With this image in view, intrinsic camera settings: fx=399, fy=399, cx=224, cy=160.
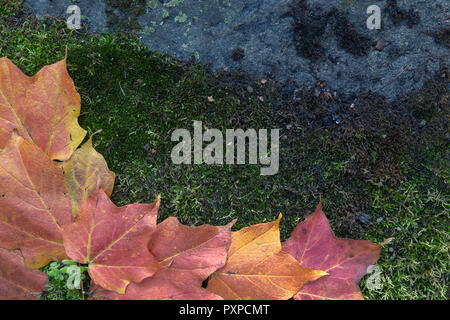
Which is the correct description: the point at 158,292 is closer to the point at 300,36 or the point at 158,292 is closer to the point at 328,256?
the point at 328,256

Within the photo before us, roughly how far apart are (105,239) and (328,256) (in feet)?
2.73

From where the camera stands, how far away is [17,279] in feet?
4.67

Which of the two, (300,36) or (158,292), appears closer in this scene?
(158,292)

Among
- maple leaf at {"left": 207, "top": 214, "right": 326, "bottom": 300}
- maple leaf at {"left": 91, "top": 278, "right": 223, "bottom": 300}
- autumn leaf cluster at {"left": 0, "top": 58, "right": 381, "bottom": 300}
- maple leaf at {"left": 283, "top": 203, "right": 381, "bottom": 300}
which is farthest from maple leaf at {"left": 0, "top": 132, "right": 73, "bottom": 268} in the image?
maple leaf at {"left": 283, "top": 203, "right": 381, "bottom": 300}

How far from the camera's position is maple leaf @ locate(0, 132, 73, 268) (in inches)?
55.1

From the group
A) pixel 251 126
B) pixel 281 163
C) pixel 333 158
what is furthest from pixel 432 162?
pixel 251 126

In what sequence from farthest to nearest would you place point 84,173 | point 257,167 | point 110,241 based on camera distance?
1. point 257,167
2. point 84,173
3. point 110,241

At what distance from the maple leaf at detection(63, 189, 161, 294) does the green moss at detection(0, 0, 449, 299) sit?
244mm

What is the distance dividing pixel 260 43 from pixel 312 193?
2.23 ft

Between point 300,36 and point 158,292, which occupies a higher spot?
point 300,36

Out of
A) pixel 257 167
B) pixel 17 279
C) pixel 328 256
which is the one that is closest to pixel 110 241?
pixel 17 279

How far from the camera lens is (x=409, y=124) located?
5.49 feet

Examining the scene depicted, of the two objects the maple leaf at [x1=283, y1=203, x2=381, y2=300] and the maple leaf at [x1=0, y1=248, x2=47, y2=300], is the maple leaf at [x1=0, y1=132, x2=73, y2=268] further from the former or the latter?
the maple leaf at [x1=283, y1=203, x2=381, y2=300]

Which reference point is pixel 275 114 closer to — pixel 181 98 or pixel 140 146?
pixel 181 98
